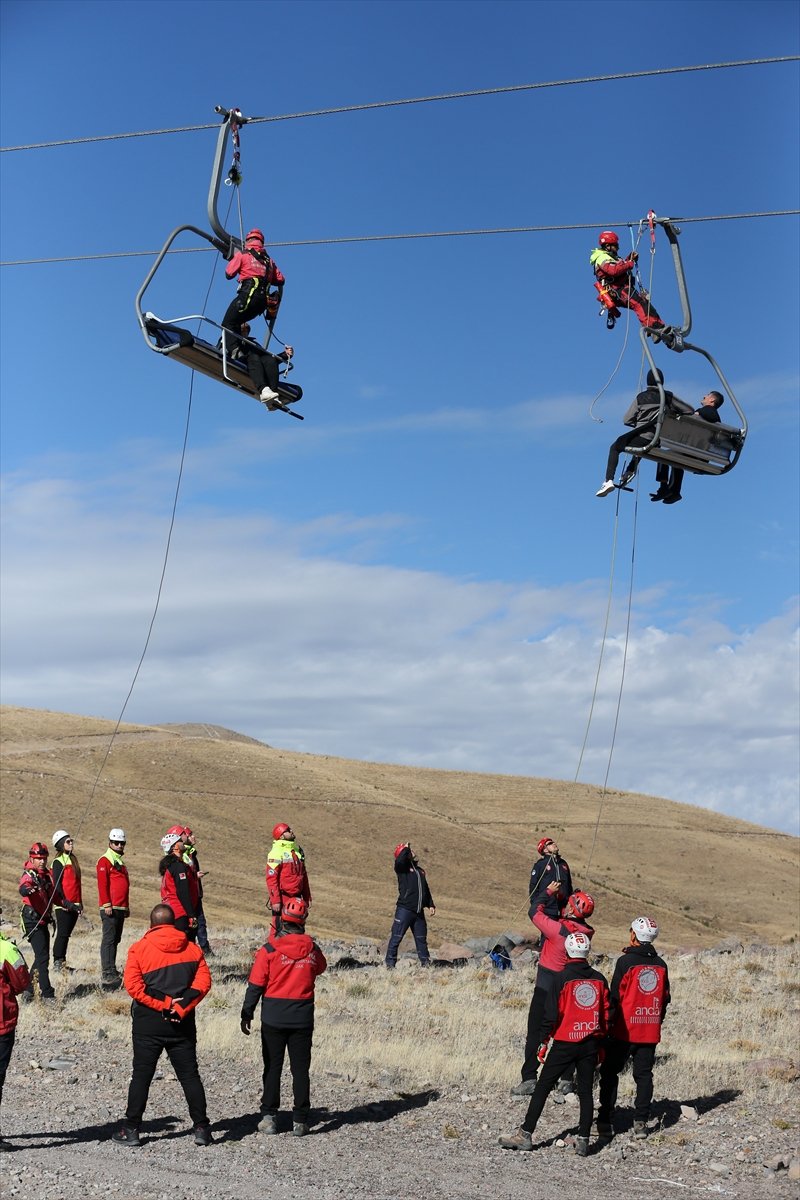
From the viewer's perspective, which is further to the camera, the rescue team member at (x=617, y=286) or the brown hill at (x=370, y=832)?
the brown hill at (x=370, y=832)

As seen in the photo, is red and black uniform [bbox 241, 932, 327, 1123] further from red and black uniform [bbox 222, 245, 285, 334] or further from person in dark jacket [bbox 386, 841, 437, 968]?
person in dark jacket [bbox 386, 841, 437, 968]

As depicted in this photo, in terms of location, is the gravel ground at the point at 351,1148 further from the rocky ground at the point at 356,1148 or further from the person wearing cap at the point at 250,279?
the person wearing cap at the point at 250,279

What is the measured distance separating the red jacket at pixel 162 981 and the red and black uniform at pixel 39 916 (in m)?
6.97

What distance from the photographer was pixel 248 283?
13.8 metres

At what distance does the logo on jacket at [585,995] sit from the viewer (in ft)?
36.5

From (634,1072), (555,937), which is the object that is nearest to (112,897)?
(555,937)

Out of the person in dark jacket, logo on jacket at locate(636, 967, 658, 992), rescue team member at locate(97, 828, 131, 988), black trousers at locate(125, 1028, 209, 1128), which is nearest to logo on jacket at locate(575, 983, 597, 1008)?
logo on jacket at locate(636, 967, 658, 992)

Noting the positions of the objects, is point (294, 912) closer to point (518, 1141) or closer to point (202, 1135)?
point (202, 1135)

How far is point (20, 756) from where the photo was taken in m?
61.9

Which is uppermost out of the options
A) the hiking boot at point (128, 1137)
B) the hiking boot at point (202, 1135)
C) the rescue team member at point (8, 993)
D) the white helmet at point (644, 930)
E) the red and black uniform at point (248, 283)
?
the red and black uniform at point (248, 283)

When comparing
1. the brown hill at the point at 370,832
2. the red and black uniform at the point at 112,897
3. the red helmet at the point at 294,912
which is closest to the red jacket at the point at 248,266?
the red helmet at the point at 294,912

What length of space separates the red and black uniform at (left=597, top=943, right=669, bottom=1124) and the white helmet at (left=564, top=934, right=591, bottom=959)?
87 centimetres

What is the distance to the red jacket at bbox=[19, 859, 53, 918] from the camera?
57.2 ft

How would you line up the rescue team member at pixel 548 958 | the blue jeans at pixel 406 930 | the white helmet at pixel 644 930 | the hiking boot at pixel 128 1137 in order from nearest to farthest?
1. the hiking boot at pixel 128 1137
2. the white helmet at pixel 644 930
3. the rescue team member at pixel 548 958
4. the blue jeans at pixel 406 930
